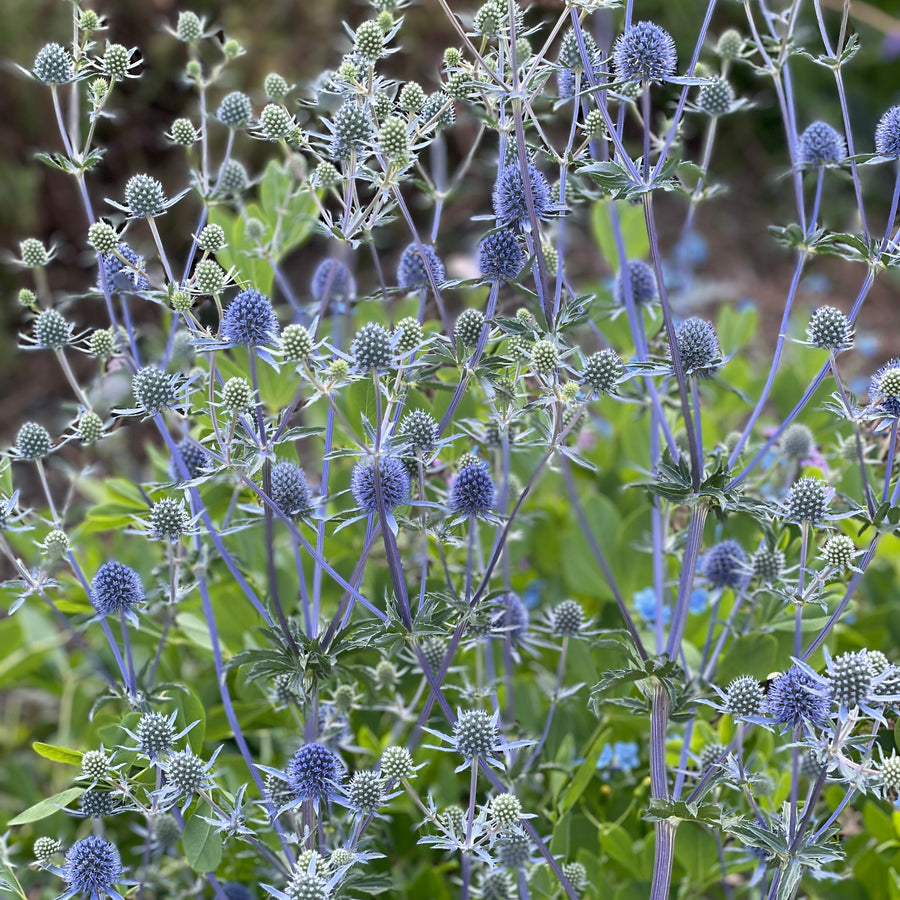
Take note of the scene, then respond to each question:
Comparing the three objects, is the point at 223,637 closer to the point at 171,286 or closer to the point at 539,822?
the point at 539,822

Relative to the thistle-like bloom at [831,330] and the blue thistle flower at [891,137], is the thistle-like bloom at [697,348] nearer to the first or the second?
the thistle-like bloom at [831,330]

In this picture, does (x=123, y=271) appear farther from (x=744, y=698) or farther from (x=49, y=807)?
(x=744, y=698)

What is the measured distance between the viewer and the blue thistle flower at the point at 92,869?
155 centimetres

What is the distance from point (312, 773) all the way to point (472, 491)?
1.54 feet

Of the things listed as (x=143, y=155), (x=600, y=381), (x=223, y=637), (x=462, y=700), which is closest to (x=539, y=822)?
(x=462, y=700)

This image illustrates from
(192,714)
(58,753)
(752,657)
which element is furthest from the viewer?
(752,657)

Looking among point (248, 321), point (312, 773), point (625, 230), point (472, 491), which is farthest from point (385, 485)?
point (625, 230)

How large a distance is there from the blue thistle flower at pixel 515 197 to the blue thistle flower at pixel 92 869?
3.60ft

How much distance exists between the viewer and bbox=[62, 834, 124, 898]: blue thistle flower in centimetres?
155

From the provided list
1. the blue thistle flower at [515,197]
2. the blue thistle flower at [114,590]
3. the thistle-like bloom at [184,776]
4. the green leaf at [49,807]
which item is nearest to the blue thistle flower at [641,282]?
the blue thistle flower at [515,197]

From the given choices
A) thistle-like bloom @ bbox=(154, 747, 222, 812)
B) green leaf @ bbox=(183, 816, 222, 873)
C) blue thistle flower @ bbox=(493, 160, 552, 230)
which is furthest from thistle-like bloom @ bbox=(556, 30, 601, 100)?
green leaf @ bbox=(183, 816, 222, 873)

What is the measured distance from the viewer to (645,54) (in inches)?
59.2

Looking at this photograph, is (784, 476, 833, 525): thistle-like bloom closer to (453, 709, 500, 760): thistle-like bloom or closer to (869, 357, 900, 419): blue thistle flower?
(869, 357, 900, 419): blue thistle flower

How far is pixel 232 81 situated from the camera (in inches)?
208
